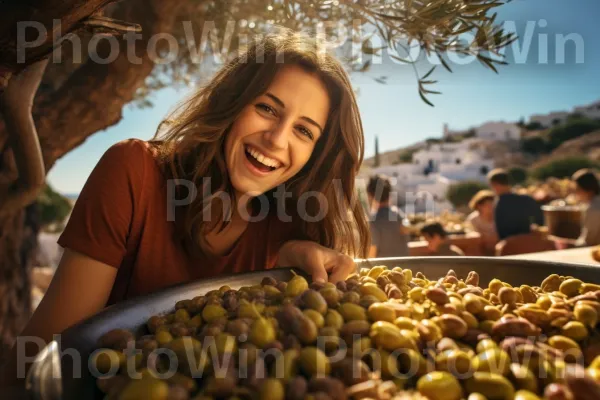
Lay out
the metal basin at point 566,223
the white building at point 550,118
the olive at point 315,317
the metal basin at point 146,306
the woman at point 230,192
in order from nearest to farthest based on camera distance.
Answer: the metal basin at point 146,306 < the olive at point 315,317 < the woman at point 230,192 < the metal basin at point 566,223 < the white building at point 550,118

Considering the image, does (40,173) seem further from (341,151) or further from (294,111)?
(341,151)

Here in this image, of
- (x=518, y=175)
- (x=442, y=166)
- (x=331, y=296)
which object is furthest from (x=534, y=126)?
(x=331, y=296)

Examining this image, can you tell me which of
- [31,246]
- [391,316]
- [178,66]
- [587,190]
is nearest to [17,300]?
[31,246]

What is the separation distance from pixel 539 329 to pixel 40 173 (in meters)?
1.88

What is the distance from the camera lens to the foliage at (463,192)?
19.6 m

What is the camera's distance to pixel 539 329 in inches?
33.7

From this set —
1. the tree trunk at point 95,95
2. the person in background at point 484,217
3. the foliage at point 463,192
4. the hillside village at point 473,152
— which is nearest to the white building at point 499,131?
the hillside village at point 473,152

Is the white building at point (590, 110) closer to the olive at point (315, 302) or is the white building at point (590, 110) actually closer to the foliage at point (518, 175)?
the foliage at point (518, 175)

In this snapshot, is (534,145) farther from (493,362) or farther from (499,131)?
(493,362)

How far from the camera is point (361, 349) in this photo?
2.54 feet

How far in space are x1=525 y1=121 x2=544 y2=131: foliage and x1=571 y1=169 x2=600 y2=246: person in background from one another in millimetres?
40792

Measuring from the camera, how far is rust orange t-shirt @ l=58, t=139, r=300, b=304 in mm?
1339

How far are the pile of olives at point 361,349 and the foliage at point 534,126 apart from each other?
47487mm

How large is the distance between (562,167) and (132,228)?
101ft
